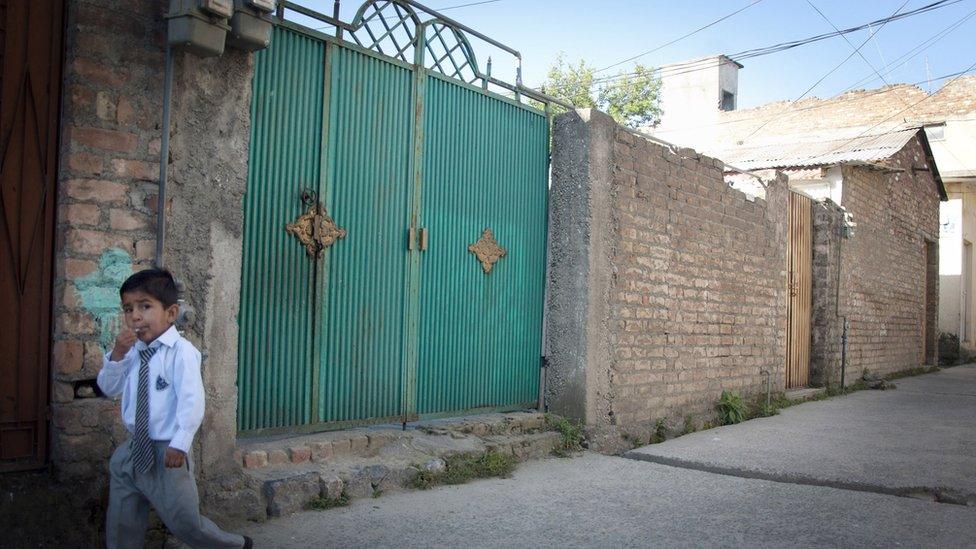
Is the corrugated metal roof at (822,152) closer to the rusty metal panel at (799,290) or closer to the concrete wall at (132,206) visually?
the rusty metal panel at (799,290)

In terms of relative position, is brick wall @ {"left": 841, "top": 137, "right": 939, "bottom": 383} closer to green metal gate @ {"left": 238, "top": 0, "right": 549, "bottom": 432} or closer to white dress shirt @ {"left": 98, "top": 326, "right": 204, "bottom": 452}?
green metal gate @ {"left": 238, "top": 0, "right": 549, "bottom": 432}

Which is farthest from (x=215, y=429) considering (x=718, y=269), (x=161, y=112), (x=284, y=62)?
(x=718, y=269)

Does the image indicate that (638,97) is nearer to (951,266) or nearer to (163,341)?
(951,266)

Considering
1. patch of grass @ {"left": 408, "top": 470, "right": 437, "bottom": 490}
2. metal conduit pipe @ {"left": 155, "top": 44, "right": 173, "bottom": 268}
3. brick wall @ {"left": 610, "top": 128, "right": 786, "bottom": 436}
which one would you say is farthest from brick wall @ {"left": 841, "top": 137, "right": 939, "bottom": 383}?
metal conduit pipe @ {"left": 155, "top": 44, "right": 173, "bottom": 268}

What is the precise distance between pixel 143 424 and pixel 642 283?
4.57 metres

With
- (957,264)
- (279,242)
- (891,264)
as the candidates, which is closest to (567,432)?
(279,242)

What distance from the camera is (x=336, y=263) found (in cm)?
452

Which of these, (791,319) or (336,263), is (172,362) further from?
(791,319)

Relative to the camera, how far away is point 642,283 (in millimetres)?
6516

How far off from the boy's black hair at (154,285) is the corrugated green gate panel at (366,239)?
5.23ft

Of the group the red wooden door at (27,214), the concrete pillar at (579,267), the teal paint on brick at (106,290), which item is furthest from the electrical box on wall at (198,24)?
the concrete pillar at (579,267)

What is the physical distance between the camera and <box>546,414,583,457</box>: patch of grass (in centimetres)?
571

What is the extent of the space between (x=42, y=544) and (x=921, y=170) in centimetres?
1577

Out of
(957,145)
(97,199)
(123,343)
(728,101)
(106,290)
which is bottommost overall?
(123,343)
